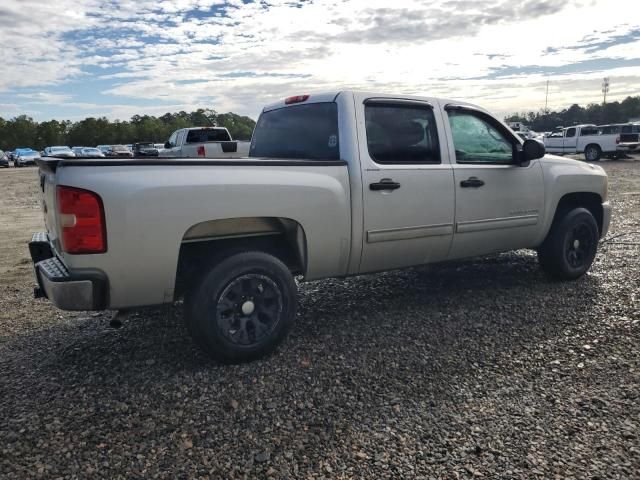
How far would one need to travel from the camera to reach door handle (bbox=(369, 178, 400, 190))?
13.1 ft

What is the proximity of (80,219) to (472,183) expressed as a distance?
3.16 meters

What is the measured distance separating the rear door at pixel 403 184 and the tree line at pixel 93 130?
69.6 m

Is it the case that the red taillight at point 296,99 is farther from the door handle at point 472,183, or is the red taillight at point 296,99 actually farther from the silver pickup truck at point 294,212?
the door handle at point 472,183

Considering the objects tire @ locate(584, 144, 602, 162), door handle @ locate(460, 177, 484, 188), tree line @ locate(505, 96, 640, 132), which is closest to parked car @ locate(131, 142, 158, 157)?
door handle @ locate(460, 177, 484, 188)

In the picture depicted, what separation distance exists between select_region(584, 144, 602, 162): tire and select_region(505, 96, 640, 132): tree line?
245 ft

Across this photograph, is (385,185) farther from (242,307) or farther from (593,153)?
(593,153)

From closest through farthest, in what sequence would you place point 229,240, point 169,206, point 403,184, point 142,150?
1. point 169,206
2. point 229,240
3. point 403,184
4. point 142,150

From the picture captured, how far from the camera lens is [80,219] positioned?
9.86 feet

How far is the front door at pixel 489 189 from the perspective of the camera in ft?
15.1

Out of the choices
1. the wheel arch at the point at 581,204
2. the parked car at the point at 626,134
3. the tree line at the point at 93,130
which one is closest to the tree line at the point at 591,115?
the tree line at the point at 93,130

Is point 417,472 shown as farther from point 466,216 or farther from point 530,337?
point 466,216

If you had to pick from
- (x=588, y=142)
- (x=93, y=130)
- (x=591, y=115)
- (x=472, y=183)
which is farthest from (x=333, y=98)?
(x=591, y=115)

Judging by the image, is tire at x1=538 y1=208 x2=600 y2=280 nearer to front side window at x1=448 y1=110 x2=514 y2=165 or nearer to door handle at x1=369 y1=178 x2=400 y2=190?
front side window at x1=448 y1=110 x2=514 y2=165

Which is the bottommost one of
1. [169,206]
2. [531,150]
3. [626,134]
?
[169,206]
